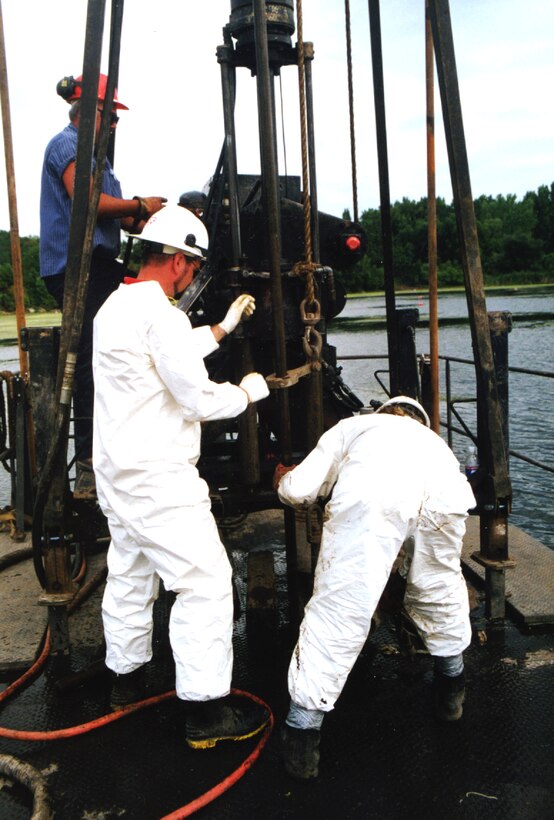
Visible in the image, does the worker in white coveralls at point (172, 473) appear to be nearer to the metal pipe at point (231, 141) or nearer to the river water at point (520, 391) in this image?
the metal pipe at point (231, 141)

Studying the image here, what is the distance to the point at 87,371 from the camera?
13.6 feet

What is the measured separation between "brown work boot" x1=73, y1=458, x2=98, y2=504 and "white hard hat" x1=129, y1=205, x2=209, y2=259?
1.27m

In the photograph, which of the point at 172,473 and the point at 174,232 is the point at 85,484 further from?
the point at 174,232

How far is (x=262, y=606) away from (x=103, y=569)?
134 centimetres

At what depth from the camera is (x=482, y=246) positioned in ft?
301

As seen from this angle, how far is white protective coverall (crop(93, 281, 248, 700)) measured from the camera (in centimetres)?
277

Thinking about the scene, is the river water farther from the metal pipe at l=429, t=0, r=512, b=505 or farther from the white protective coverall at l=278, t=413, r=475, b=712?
the white protective coverall at l=278, t=413, r=475, b=712

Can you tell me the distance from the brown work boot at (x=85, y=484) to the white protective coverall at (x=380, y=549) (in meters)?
1.34

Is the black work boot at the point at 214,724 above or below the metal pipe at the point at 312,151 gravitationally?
below

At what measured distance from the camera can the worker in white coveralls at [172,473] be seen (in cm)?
277

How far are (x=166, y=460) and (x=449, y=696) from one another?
152 cm

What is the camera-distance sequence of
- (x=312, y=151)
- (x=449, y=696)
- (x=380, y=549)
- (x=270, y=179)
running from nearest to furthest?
(x=380, y=549) < (x=449, y=696) < (x=270, y=179) < (x=312, y=151)

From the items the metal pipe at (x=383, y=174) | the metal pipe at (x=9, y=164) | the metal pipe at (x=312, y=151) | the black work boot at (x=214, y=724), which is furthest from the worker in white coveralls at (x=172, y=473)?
the metal pipe at (x=9, y=164)

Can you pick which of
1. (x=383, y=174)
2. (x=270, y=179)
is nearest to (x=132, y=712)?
(x=270, y=179)
